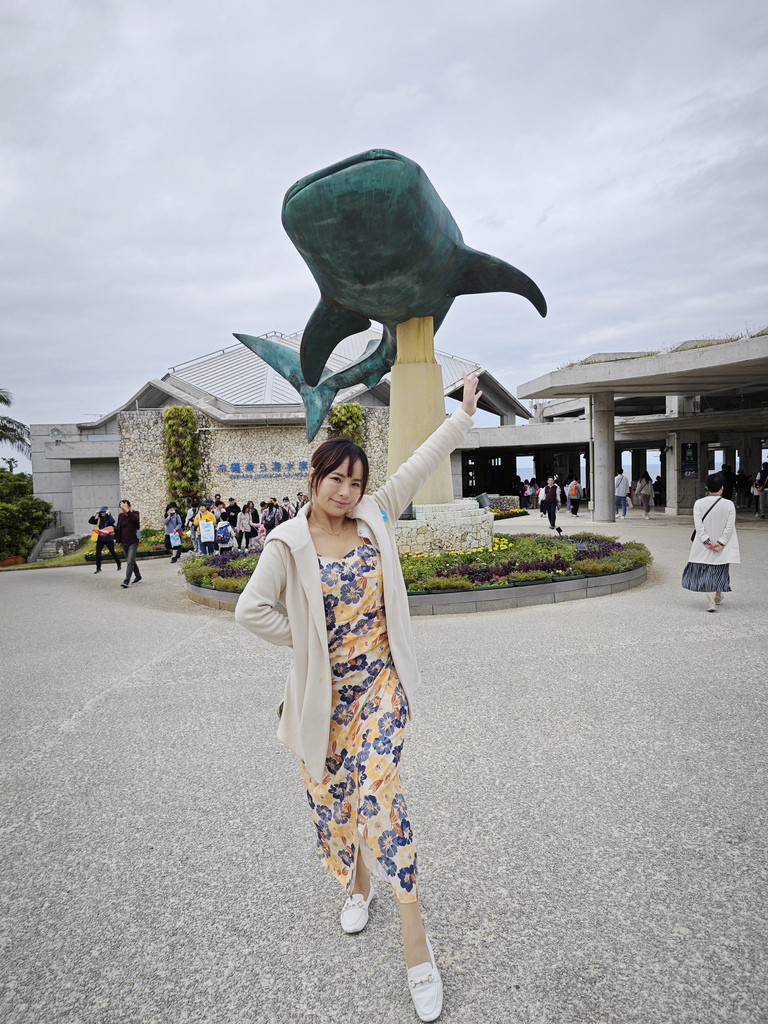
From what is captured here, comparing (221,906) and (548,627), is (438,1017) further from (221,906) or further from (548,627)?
(548,627)

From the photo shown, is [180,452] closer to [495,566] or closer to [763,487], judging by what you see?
[495,566]

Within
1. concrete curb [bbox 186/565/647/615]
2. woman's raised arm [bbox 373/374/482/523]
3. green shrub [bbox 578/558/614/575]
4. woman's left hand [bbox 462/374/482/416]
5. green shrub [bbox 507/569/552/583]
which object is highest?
woman's left hand [bbox 462/374/482/416]

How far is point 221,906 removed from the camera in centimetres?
232

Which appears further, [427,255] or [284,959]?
[427,255]

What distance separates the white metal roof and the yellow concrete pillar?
14838 mm

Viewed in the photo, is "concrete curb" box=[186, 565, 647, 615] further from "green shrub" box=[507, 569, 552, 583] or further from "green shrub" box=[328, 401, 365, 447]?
"green shrub" box=[328, 401, 365, 447]

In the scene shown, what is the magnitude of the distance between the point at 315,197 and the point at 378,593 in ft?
21.4

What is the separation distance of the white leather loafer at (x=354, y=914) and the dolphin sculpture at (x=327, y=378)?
31.3 feet

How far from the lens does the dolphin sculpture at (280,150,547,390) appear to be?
7195 millimetres

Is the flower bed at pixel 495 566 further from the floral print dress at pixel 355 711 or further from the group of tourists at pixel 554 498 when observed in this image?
the floral print dress at pixel 355 711

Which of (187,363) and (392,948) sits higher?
(187,363)

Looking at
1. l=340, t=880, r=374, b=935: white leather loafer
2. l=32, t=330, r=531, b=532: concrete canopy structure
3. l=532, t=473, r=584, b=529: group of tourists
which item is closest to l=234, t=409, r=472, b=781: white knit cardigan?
l=340, t=880, r=374, b=935: white leather loafer

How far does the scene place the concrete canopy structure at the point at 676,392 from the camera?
1512 centimetres

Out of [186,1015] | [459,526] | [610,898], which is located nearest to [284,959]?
[186,1015]
